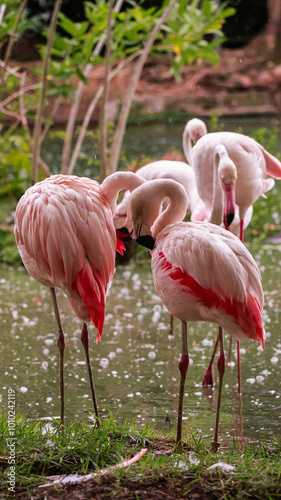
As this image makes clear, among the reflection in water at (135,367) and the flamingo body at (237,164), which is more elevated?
the flamingo body at (237,164)

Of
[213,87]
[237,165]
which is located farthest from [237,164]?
[213,87]

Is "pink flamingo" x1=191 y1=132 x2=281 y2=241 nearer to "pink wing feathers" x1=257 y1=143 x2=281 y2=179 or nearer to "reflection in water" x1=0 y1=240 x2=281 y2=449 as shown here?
"pink wing feathers" x1=257 y1=143 x2=281 y2=179

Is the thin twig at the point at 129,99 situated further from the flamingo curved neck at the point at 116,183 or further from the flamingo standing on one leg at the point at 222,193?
the flamingo curved neck at the point at 116,183

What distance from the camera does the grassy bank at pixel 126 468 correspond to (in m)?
2.04

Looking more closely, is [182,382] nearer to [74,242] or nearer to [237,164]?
[74,242]

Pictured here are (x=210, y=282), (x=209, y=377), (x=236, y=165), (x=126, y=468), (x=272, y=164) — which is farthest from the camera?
(x=272, y=164)

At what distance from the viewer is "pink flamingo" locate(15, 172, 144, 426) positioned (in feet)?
8.70

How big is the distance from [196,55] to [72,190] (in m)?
3.88

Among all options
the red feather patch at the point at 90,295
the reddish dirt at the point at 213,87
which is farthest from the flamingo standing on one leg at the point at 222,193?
the reddish dirt at the point at 213,87

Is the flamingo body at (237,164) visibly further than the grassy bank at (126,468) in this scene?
Yes

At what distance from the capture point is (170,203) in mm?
2777

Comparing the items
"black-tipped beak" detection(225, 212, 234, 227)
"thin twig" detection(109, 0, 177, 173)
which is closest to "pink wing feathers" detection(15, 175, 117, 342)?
"black-tipped beak" detection(225, 212, 234, 227)

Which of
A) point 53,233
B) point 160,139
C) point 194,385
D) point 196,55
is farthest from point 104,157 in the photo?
point 160,139

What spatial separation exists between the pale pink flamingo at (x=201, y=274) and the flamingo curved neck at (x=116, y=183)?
24 centimetres
